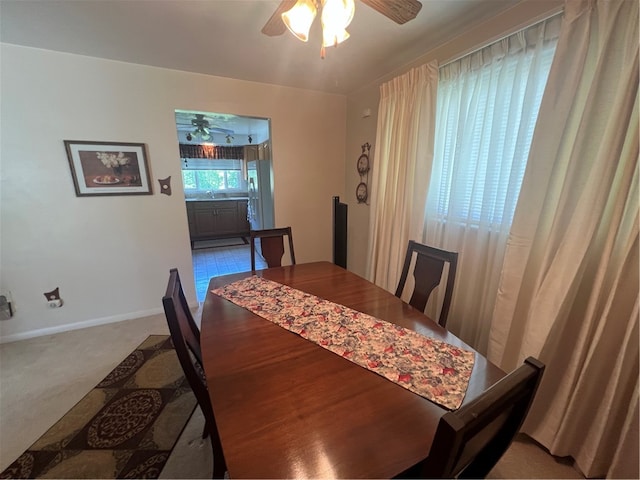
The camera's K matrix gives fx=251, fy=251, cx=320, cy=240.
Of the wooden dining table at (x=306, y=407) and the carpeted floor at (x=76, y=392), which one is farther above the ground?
the wooden dining table at (x=306, y=407)

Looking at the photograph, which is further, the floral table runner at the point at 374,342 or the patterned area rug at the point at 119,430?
the patterned area rug at the point at 119,430

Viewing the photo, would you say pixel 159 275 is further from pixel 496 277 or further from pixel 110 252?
pixel 496 277

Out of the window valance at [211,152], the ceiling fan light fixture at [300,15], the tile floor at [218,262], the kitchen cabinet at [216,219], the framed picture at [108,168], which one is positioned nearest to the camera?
the ceiling fan light fixture at [300,15]

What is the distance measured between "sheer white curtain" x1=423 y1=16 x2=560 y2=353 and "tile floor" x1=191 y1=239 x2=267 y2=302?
2863 mm

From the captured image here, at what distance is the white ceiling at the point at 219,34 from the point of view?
56.3 inches

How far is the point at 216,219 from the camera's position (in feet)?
18.0

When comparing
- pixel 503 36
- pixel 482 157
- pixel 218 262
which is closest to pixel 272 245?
pixel 482 157

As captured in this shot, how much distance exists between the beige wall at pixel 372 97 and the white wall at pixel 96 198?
0.44 meters

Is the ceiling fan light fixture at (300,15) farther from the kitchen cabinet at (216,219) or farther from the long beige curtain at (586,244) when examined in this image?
the kitchen cabinet at (216,219)

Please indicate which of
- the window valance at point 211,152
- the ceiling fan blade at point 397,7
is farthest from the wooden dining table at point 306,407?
the window valance at point 211,152

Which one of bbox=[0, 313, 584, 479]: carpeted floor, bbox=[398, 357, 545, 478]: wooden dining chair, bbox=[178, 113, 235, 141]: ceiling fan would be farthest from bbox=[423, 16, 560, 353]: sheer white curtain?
bbox=[178, 113, 235, 141]: ceiling fan

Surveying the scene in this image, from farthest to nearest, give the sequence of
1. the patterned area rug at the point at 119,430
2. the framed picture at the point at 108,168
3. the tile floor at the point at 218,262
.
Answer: the tile floor at the point at 218,262, the framed picture at the point at 108,168, the patterned area rug at the point at 119,430

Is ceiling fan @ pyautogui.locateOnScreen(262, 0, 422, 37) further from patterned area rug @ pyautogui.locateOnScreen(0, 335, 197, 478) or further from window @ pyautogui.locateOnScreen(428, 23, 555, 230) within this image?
patterned area rug @ pyautogui.locateOnScreen(0, 335, 197, 478)

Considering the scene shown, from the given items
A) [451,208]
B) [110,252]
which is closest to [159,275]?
[110,252]
